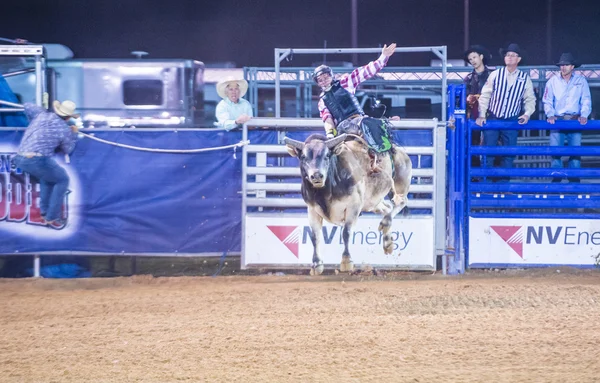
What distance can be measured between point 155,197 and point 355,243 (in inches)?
110

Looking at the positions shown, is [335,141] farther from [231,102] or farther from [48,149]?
[48,149]

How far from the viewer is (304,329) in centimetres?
727

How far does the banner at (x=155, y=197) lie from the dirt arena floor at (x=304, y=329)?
0.53 m

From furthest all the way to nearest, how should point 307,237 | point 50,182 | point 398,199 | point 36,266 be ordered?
point 36,266 < point 307,237 < point 50,182 < point 398,199

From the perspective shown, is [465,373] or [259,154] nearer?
[465,373]

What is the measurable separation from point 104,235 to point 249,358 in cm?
469

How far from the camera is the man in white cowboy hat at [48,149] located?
9805 mm

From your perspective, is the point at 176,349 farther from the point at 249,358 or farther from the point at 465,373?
the point at 465,373

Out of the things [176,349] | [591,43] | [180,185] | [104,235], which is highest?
[591,43]

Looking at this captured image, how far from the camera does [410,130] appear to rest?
10234 millimetres

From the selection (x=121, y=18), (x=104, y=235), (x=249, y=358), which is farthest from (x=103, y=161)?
(x=121, y=18)

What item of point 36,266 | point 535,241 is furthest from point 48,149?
point 535,241

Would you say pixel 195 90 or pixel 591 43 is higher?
pixel 591 43

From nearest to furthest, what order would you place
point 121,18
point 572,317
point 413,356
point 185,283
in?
point 413,356 < point 572,317 < point 185,283 < point 121,18
